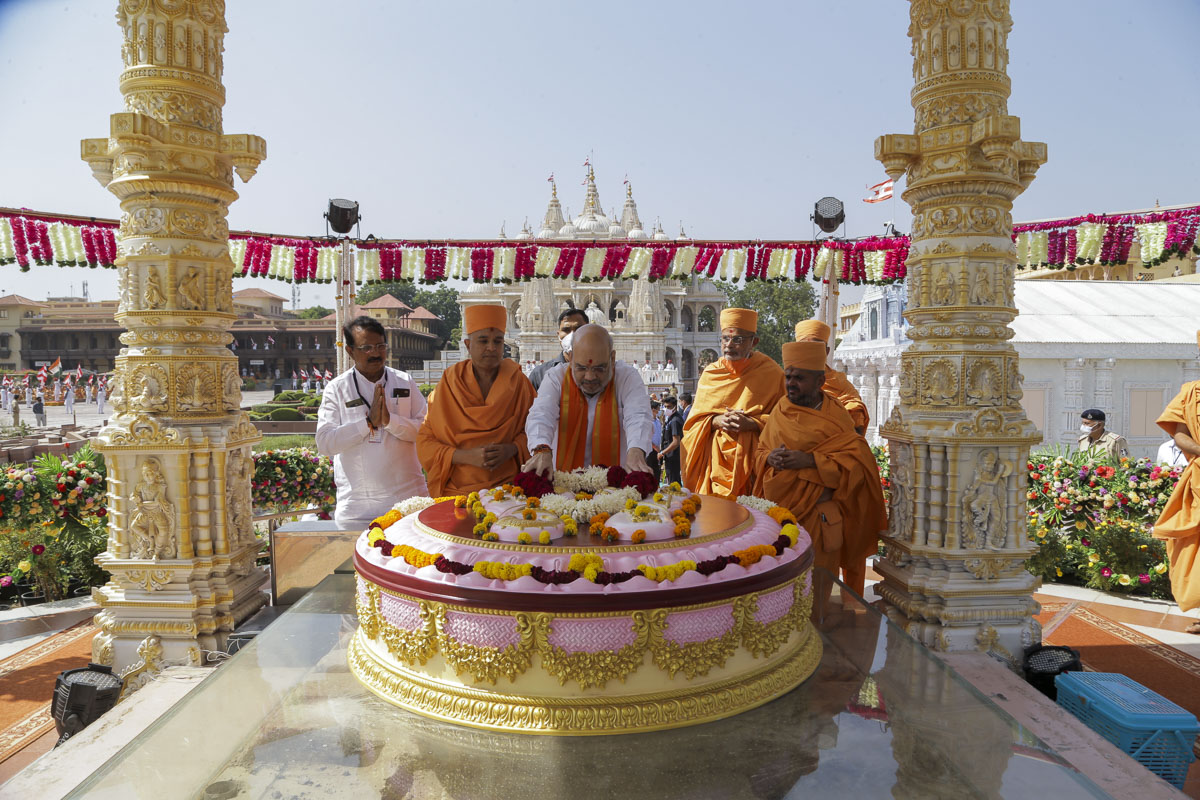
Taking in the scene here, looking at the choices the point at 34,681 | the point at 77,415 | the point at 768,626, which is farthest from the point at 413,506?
the point at 77,415

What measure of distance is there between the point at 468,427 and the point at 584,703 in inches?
79.4

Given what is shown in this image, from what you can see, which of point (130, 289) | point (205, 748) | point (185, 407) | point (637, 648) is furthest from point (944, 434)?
point (130, 289)

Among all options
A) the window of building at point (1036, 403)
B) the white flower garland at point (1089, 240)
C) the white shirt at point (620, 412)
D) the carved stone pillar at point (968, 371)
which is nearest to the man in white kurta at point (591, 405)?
the white shirt at point (620, 412)

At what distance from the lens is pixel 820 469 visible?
13.5 feet

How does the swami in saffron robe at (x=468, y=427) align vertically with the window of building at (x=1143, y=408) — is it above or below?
above

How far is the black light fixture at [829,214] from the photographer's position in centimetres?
830

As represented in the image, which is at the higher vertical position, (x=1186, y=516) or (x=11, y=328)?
(x=11, y=328)

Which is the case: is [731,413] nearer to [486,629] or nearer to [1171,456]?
[486,629]

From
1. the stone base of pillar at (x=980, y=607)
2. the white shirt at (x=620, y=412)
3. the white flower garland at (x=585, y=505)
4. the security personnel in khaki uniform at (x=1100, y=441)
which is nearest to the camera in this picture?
the white flower garland at (x=585, y=505)

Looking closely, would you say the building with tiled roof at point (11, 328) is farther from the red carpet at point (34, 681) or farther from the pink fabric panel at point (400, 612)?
the pink fabric panel at point (400, 612)

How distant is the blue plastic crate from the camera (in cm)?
301

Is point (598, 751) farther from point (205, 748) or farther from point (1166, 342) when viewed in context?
point (1166, 342)

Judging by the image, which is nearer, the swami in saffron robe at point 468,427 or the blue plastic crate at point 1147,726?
the blue plastic crate at point 1147,726

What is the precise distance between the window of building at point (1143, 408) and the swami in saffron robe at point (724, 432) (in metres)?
10.9
